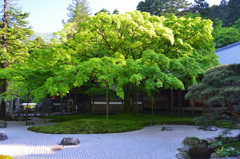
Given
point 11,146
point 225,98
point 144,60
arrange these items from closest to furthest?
1. point 225,98
2. point 11,146
3. point 144,60

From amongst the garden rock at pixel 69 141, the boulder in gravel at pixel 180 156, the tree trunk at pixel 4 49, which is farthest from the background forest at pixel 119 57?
the boulder in gravel at pixel 180 156

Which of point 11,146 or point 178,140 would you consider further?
point 178,140

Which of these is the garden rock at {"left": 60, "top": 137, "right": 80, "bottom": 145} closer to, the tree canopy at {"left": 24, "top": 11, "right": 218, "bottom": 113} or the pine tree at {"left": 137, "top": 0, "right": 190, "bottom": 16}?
the tree canopy at {"left": 24, "top": 11, "right": 218, "bottom": 113}

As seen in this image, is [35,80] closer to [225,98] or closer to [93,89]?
[93,89]

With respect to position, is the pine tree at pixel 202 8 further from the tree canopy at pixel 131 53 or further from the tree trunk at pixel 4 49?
the tree trunk at pixel 4 49

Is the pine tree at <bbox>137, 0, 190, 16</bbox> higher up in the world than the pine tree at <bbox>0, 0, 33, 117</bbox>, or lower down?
higher up

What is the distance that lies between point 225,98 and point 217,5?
145ft

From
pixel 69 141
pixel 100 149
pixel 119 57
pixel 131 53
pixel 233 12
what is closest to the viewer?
pixel 100 149

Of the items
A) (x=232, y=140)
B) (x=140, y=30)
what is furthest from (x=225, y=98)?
(x=140, y=30)

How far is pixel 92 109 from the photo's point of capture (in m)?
20.0

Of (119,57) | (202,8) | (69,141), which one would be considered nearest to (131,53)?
(119,57)

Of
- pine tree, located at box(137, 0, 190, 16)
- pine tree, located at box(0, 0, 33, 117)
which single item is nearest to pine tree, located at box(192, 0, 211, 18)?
pine tree, located at box(137, 0, 190, 16)

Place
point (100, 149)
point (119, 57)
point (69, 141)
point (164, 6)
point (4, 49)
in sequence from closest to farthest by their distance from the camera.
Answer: point (100, 149) < point (69, 141) < point (119, 57) < point (4, 49) < point (164, 6)

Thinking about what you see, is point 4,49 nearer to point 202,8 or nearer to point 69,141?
point 69,141
